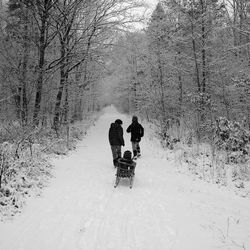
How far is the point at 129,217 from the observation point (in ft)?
18.3

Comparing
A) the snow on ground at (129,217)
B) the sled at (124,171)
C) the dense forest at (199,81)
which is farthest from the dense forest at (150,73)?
the sled at (124,171)

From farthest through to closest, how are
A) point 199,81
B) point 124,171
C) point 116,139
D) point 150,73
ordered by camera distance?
1. point 150,73
2. point 199,81
3. point 116,139
4. point 124,171

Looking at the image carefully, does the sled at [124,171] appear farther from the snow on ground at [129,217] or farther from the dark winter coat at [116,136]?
the dark winter coat at [116,136]

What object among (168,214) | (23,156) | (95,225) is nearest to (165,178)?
(168,214)

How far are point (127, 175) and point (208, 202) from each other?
2.50 metres

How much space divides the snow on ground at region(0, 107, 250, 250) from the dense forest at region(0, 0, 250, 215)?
1.35 m

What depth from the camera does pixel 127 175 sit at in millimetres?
7777

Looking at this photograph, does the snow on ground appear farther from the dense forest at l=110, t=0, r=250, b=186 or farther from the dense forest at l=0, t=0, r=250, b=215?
the dense forest at l=110, t=0, r=250, b=186

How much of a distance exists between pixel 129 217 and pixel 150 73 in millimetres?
13732

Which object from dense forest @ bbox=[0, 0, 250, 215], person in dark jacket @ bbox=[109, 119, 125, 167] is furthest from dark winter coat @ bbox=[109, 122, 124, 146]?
dense forest @ bbox=[0, 0, 250, 215]

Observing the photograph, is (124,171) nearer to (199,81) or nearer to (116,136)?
(116,136)

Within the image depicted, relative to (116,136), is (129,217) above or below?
below

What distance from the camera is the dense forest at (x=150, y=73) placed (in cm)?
1020

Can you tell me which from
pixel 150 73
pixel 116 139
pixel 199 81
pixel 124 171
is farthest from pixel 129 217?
pixel 150 73
